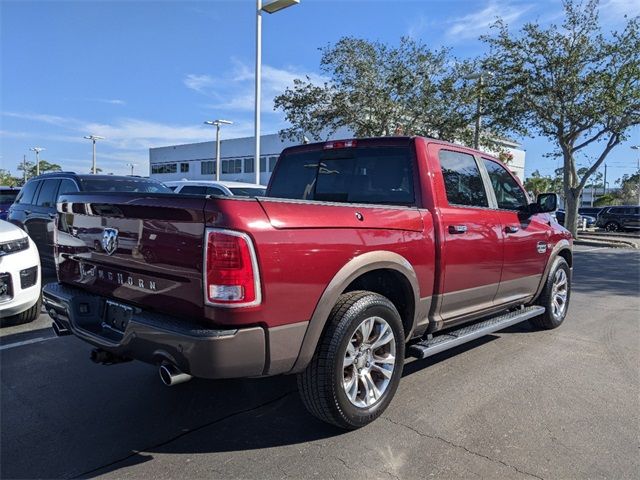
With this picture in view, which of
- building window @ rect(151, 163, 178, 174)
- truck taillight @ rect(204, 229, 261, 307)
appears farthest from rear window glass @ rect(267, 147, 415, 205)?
building window @ rect(151, 163, 178, 174)

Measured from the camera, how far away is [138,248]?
3.02 metres

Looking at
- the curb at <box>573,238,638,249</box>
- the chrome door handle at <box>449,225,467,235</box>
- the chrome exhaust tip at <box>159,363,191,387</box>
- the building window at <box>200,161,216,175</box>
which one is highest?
the building window at <box>200,161,216,175</box>

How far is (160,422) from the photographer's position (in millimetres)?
3400

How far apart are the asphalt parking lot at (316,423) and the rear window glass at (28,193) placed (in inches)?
176

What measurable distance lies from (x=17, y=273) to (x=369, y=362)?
12.4ft

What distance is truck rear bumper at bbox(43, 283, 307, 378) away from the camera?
2605 mm

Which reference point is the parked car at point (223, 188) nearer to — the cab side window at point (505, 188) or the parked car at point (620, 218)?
the cab side window at point (505, 188)

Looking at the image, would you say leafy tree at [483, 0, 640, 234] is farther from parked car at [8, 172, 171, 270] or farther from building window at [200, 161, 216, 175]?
building window at [200, 161, 216, 175]

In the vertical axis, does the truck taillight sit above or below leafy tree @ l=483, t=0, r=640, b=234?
below

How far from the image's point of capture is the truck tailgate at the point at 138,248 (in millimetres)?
2725

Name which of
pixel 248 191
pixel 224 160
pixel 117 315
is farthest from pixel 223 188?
pixel 224 160

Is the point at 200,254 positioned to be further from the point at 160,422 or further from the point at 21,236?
the point at 21,236

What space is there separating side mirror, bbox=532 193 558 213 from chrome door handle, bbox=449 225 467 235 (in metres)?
1.47

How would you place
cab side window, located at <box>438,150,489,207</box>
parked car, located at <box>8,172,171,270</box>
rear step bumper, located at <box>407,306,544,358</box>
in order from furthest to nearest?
parked car, located at <box>8,172,171,270</box>, cab side window, located at <box>438,150,489,207</box>, rear step bumper, located at <box>407,306,544,358</box>
